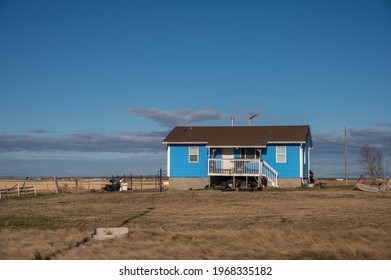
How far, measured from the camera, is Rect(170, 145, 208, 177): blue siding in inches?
1537

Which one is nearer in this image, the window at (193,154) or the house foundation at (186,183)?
the house foundation at (186,183)

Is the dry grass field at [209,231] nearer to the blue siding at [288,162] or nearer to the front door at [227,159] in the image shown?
the front door at [227,159]

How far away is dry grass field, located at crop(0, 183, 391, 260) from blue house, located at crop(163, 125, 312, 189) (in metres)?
10.7

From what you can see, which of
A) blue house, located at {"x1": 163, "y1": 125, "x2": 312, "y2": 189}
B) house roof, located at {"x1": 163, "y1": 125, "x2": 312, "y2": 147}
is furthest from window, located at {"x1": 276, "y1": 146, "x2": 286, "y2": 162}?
house roof, located at {"x1": 163, "y1": 125, "x2": 312, "y2": 147}

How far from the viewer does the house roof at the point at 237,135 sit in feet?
123

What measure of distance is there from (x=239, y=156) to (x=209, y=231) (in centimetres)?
2418

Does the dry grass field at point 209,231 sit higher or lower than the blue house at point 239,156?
lower

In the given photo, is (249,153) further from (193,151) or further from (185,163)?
(185,163)

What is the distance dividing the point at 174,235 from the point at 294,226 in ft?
12.7

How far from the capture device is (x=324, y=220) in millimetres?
16875

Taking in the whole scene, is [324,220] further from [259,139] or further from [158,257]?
[259,139]

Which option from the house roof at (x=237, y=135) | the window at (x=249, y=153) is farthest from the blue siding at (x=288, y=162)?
the window at (x=249, y=153)

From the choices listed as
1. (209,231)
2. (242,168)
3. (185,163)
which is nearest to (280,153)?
(242,168)

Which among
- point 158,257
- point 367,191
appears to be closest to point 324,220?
point 158,257
